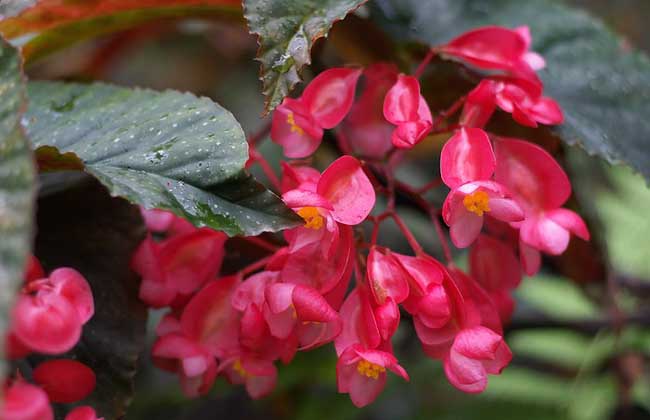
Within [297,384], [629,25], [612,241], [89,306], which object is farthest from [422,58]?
[629,25]

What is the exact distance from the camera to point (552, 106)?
0.63 m

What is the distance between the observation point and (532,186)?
0.61 m

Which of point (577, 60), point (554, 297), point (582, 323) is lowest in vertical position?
point (554, 297)

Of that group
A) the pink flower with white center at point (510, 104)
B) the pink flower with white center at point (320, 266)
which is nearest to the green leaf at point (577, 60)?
the pink flower with white center at point (510, 104)

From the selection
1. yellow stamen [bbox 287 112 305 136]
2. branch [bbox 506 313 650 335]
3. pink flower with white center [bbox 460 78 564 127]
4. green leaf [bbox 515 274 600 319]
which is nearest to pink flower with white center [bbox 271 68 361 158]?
yellow stamen [bbox 287 112 305 136]

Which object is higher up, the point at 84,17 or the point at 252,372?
the point at 84,17

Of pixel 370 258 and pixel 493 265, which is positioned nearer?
pixel 370 258

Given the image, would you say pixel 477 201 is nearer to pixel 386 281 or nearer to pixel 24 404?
pixel 386 281

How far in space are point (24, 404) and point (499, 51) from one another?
1.61ft

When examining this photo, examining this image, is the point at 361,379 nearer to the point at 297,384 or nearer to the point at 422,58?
the point at 422,58

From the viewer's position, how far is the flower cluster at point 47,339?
37cm

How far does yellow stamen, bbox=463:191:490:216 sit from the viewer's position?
1.70 feet

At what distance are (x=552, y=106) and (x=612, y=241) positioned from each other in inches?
34.4

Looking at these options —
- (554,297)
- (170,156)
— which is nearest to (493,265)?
(170,156)
